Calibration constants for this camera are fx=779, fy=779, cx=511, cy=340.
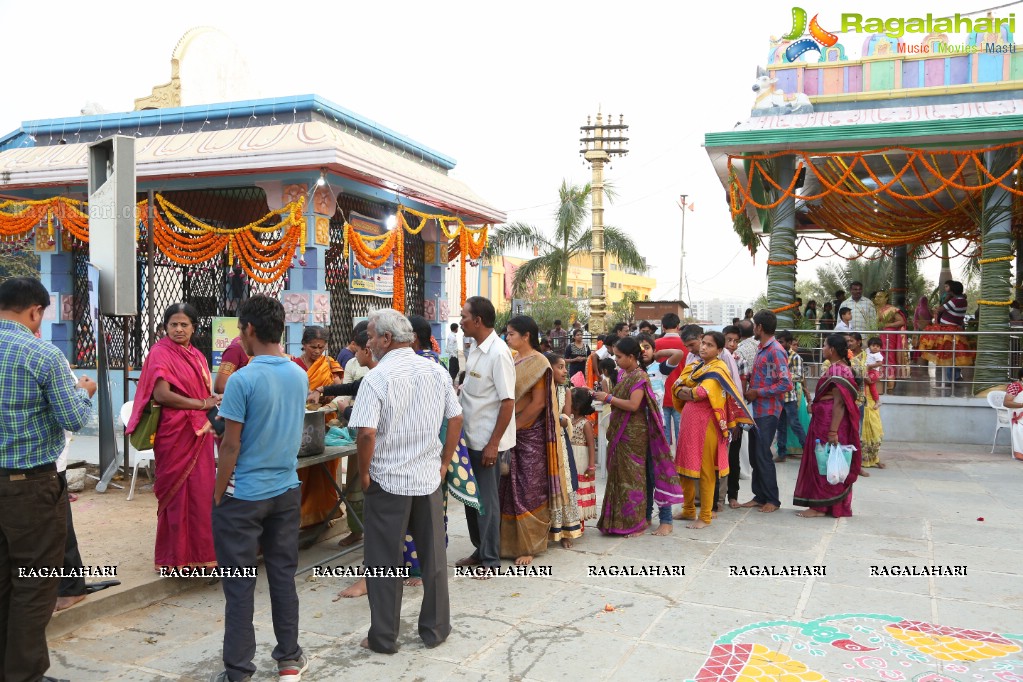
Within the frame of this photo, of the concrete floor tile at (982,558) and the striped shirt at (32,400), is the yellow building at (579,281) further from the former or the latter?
the striped shirt at (32,400)

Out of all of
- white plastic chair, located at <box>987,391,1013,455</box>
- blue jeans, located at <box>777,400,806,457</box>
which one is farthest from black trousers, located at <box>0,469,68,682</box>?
white plastic chair, located at <box>987,391,1013,455</box>

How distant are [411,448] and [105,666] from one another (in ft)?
5.68

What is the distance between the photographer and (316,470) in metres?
5.68

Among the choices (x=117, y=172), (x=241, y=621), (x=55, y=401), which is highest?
(x=117, y=172)

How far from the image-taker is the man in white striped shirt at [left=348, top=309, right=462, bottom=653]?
3686 millimetres

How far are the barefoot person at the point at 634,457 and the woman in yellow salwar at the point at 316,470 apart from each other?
2.01 meters

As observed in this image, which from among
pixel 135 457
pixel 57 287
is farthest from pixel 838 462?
pixel 57 287

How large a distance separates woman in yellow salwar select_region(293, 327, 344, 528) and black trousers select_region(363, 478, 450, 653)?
6.34 feet

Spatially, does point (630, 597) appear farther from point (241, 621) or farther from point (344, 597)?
point (241, 621)

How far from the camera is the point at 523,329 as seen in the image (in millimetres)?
5160

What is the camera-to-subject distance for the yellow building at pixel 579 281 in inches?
1558

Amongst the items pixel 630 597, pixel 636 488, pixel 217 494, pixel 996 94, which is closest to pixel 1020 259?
pixel 996 94

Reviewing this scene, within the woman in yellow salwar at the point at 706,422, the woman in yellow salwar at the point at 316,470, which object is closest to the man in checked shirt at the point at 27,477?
the woman in yellow salwar at the point at 316,470

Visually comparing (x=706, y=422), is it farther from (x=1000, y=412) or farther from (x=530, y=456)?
(x=1000, y=412)
